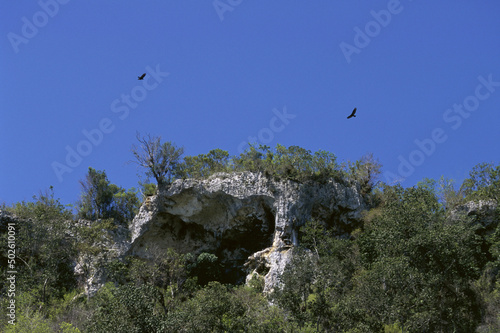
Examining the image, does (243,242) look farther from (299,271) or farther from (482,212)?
(482,212)

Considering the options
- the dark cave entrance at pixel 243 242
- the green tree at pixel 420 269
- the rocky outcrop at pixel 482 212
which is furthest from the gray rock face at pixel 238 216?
the rocky outcrop at pixel 482 212

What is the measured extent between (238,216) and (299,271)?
11510 mm

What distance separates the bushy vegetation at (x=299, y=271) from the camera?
26.1 m

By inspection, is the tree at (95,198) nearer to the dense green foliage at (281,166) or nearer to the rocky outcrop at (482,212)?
the dense green foliage at (281,166)

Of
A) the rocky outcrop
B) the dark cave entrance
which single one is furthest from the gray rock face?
the rocky outcrop

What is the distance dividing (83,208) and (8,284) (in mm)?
7764

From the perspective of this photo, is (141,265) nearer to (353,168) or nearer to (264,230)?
(264,230)

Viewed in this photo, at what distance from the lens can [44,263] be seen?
1427 inches

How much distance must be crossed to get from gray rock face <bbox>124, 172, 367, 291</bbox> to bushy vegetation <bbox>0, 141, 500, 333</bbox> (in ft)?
2.91

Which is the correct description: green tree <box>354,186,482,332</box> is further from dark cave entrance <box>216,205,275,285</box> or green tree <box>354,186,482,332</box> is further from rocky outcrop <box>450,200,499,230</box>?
dark cave entrance <box>216,205,275,285</box>

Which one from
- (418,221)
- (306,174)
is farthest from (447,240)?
(306,174)

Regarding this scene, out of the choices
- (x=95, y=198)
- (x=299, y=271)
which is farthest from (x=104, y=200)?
(x=299, y=271)

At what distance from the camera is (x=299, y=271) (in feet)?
91.2

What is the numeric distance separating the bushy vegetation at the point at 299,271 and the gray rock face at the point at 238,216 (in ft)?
2.91
